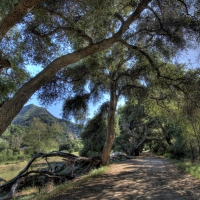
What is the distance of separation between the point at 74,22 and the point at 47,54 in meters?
2.51

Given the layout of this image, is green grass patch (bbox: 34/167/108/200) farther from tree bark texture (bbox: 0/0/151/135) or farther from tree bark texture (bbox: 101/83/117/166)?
tree bark texture (bbox: 0/0/151/135)

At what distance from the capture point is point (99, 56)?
8992 millimetres

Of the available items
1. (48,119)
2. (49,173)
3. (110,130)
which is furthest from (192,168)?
(48,119)

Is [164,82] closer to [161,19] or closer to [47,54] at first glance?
[161,19]

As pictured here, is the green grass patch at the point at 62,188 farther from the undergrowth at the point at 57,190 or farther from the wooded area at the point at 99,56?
the wooded area at the point at 99,56

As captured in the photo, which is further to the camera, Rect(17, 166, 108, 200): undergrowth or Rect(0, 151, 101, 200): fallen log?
Rect(0, 151, 101, 200): fallen log

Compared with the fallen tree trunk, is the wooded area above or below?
above

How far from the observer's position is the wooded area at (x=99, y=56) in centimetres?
564

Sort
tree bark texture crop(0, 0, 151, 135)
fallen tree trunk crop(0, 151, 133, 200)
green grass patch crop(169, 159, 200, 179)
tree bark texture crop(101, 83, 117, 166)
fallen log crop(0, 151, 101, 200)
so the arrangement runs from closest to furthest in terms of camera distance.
A: tree bark texture crop(0, 0, 151, 135), fallen log crop(0, 151, 101, 200), fallen tree trunk crop(0, 151, 133, 200), green grass patch crop(169, 159, 200, 179), tree bark texture crop(101, 83, 117, 166)

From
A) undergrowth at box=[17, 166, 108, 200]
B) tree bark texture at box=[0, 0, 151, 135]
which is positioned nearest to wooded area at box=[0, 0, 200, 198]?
tree bark texture at box=[0, 0, 151, 135]

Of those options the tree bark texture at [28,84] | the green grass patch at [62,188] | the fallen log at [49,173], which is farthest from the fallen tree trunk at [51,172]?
the tree bark texture at [28,84]

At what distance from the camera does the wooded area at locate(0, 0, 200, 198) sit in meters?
5.64

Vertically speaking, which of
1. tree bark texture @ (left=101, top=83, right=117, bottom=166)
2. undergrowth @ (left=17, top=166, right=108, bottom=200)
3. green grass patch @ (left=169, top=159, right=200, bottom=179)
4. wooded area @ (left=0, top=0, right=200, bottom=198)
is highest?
wooded area @ (left=0, top=0, right=200, bottom=198)

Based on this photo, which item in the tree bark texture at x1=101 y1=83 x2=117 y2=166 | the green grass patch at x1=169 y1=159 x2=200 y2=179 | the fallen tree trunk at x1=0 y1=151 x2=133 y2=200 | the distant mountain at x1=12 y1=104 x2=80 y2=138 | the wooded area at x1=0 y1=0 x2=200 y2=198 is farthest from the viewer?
the distant mountain at x1=12 y1=104 x2=80 y2=138
